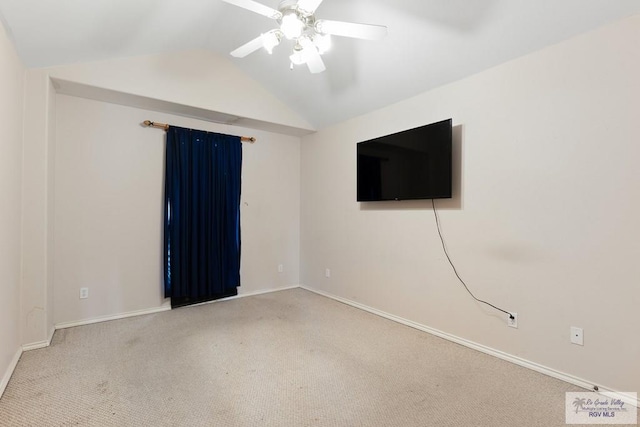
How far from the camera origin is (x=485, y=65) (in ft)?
7.95

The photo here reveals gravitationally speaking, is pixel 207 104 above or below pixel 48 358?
above

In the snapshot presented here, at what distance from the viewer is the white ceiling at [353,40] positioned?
196 cm

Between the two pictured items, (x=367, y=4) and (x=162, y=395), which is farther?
(x=367, y=4)

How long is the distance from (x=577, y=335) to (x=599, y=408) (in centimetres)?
41

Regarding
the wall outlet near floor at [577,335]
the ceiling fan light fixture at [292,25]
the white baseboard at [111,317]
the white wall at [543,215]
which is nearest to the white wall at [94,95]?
the white baseboard at [111,317]

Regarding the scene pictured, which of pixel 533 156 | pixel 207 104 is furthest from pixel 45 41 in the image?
pixel 533 156

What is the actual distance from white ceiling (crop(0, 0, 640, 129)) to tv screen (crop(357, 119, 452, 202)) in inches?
17.9

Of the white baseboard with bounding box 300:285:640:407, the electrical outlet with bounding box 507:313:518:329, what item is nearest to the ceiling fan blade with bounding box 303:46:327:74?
the electrical outlet with bounding box 507:313:518:329

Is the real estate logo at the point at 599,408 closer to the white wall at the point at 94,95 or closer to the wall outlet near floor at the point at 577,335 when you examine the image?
the wall outlet near floor at the point at 577,335

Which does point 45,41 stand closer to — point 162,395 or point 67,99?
point 67,99

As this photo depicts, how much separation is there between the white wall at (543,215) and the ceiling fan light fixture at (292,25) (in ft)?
5.24

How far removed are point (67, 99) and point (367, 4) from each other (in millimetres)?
2958

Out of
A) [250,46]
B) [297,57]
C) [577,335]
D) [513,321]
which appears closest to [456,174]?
[513,321]

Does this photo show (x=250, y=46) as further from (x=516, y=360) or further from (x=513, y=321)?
(x=516, y=360)
